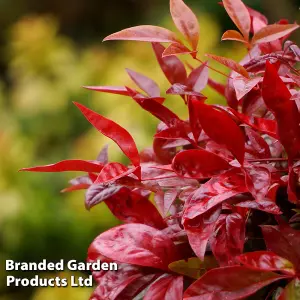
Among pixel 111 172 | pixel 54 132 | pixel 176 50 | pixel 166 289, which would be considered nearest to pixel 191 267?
pixel 166 289

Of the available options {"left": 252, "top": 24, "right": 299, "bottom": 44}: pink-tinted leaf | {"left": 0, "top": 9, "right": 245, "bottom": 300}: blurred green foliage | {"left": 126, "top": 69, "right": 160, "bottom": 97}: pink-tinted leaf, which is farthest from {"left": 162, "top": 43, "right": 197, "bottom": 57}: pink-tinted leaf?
{"left": 0, "top": 9, "right": 245, "bottom": 300}: blurred green foliage

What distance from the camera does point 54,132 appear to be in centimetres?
335

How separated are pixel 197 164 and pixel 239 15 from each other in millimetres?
225

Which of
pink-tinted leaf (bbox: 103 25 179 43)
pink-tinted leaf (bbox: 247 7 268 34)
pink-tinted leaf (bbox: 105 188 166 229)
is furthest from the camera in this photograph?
pink-tinted leaf (bbox: 247 7 268 34)

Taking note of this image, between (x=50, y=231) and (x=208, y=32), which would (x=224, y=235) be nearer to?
(x=50, y=231)

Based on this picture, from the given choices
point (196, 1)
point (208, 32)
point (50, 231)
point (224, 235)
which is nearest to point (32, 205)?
point (50, 231)

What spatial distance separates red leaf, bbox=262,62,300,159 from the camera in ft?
2.19

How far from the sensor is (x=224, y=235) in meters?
0.70

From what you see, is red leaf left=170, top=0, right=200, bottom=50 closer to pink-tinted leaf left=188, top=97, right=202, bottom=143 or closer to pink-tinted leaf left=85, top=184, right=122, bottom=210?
pink-tinted leaf left=188, top=97, right=202, bottom=143

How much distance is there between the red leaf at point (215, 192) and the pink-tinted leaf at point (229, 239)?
0.03 m

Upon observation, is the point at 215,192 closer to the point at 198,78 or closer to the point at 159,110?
the point at 159,110

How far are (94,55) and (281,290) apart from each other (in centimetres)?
314

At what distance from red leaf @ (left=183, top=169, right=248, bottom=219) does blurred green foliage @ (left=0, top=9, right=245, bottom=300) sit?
1076 millimetres

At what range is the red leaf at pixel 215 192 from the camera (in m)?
0.67
